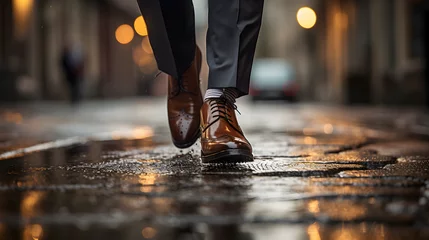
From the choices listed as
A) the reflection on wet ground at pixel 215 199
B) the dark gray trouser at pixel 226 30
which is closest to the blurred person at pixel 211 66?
the dark gray trouser at pixel 226 30

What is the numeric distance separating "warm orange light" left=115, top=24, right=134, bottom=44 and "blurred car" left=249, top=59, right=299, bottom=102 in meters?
14.2

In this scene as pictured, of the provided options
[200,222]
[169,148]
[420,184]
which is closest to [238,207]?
[200,222]

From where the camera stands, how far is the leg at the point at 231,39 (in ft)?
8.80

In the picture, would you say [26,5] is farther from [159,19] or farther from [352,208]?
[352,208]

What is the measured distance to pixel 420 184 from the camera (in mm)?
1886

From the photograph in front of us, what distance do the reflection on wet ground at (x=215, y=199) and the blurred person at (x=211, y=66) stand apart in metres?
0.14

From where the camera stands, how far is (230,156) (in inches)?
98.8

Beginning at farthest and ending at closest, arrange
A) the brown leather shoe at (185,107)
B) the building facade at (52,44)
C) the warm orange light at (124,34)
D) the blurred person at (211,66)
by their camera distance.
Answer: the warm orange light at (124,34) < the building facade at (52,44) < the brown leather shoe at (185,107) < the blurred person at (211,66)

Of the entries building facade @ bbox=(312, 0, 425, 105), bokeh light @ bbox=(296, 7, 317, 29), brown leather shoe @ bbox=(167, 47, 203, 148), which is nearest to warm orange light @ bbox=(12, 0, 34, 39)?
building facade @ bbox=(312, 0, 425, 105)

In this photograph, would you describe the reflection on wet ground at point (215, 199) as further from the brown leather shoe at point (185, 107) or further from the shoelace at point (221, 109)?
the brown leather shoe at point (185, 107)

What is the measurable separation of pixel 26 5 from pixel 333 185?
1859 cm

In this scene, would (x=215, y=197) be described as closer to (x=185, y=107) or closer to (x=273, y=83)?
(x=185, y=107)

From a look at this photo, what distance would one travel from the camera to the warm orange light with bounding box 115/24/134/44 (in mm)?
35938

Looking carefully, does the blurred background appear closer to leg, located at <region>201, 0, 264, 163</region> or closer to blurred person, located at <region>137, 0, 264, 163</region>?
blurred person, located at <region>137, 0, 264, 163</region>
